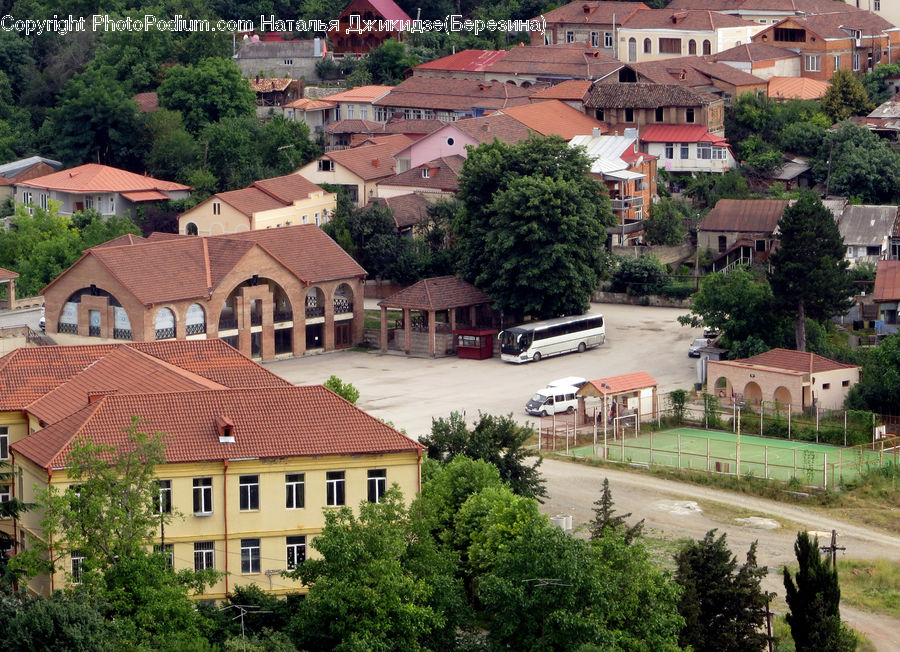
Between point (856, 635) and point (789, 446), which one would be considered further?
point (789, 446)

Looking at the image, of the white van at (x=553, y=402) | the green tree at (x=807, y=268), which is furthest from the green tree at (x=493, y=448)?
the green tree at (x=807, y=268)

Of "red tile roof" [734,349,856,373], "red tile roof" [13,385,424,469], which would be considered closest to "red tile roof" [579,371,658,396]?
"red tile roof" [734,349,856,373]

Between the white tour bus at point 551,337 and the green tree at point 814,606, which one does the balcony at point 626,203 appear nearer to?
the white tour bus at point 551,337

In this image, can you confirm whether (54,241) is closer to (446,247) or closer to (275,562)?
(446,247)

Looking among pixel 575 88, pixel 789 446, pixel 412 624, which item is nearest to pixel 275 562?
pixel 412 624

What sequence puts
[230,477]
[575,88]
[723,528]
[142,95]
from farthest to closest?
[142,95] → [575,88] → [723,528] → [230,477]

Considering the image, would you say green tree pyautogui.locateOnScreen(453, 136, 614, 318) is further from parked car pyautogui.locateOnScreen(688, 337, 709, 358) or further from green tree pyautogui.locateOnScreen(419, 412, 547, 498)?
green tree pyautogui.locateOnScreen(419, 412, 547, 498)
